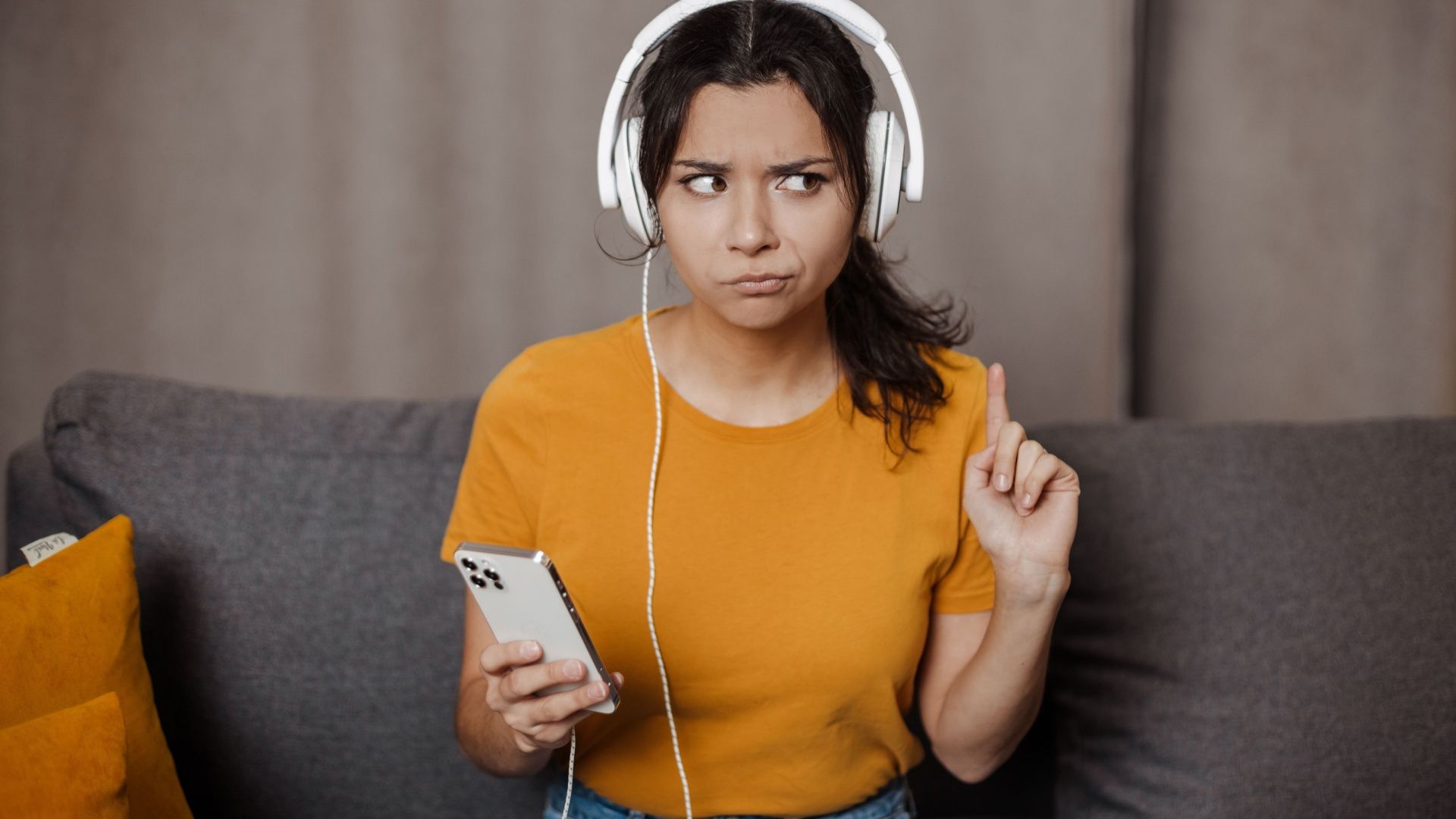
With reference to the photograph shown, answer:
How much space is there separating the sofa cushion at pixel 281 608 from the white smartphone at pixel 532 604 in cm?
41

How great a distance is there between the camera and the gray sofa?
1.20m

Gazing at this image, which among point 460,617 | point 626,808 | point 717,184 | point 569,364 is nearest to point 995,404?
point 717,184

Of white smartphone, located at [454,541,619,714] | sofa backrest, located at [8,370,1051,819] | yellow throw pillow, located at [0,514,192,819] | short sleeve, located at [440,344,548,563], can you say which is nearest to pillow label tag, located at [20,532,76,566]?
yellow throw pillow, located at [0,514,192,819]

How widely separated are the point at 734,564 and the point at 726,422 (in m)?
0.14

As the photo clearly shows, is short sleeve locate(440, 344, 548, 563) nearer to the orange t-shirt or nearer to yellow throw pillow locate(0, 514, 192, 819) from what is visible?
the orange t-shirt

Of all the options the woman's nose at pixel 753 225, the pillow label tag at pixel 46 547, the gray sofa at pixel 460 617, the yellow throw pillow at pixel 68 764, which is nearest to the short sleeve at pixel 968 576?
the gray sofa at pixel 460 617

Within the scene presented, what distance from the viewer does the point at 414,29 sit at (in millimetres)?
1924

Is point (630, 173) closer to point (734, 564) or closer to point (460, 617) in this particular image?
point (734, 564)

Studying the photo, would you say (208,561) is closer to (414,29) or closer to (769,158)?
(769,158)

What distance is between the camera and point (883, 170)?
0.96m

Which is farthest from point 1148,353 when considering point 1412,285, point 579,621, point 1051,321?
point 579,621

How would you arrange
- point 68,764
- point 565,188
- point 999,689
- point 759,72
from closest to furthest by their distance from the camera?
1. point 68,764
2. point 759,72
3. point 999,689
4. point 565,188

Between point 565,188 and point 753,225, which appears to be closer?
point 753,225

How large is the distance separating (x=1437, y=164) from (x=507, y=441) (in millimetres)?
1875
